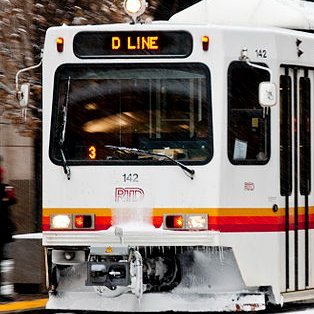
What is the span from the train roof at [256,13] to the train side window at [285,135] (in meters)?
1.09

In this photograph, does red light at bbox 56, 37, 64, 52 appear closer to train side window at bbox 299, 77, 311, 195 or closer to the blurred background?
train side window at bbox 299, 77, 311, 195

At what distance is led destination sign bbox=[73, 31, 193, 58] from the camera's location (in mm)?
13062

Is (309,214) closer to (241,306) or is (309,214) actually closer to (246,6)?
(241,306)

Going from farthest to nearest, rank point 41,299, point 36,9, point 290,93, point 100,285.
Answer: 1. point 36,9
2. point 41,299
3. point 290,93
4. point 100,285

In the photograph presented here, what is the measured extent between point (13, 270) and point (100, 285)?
4.58m

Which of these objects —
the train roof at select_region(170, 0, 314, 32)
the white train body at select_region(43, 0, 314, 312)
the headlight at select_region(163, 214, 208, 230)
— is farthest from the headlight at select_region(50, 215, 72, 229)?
the train roof at select_region(170, 0, 314, 32)

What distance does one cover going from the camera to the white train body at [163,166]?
42.4 ft

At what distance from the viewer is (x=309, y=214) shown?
14.0m

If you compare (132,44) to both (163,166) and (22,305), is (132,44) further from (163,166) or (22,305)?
(22,305)

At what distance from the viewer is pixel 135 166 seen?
1301 centimetres

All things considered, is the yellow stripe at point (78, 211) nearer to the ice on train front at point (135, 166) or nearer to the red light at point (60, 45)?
the ice on train front at point (135, 166)

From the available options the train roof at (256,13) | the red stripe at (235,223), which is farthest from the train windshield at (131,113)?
the train roof at (256,13)

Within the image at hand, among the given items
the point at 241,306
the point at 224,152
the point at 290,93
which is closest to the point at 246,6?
the point at 290,93

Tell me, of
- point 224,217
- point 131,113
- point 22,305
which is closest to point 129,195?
point 131,113
